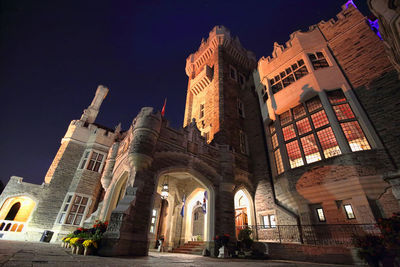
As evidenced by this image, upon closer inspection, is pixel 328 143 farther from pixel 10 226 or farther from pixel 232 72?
pixel 10 226

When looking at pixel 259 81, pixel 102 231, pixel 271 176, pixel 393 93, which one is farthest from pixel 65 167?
pixel 393 93

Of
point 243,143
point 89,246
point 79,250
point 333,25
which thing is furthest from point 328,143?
point 79,250

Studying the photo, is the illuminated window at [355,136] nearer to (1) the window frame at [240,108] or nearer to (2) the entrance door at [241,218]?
(2) the entrance door at [241,218]

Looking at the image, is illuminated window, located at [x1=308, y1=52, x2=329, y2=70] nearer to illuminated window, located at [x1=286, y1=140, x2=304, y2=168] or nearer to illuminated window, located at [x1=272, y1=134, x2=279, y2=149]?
illuminated window, located at [x1=272, y1=134, x2=279, y2=149]

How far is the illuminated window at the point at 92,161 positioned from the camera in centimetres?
1598

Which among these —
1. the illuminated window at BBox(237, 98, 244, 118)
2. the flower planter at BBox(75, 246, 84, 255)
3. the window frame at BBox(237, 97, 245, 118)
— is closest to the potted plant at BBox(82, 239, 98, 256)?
the flower planter at BBox(75, 246, 84, 255)

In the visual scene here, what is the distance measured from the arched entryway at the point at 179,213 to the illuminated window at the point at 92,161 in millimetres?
6114

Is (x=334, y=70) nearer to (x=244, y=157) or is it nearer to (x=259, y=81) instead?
(x=259, y=81)

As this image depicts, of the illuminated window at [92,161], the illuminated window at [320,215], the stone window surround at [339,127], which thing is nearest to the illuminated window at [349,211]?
the illuminated window at [320,215]

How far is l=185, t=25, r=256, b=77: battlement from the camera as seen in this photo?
75.0ft

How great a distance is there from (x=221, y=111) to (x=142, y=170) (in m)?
9.91

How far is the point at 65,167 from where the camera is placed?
15297 mm

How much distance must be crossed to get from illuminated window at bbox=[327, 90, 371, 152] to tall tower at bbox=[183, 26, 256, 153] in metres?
7.47

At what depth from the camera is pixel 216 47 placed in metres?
22.9
